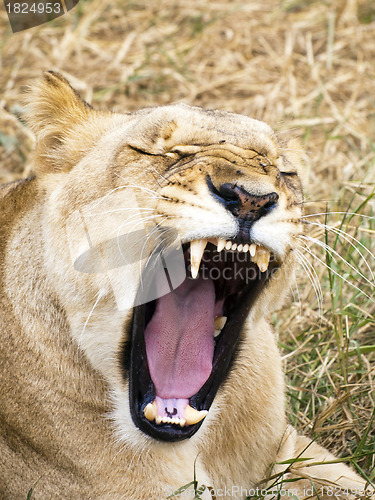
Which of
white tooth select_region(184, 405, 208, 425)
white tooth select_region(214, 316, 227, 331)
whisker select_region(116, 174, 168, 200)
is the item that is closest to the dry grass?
white tooth select_region(214, 316, 227, 331)

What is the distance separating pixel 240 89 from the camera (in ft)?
22.2

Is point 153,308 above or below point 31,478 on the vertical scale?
above

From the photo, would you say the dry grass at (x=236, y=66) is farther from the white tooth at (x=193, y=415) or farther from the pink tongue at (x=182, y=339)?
the white tooth at (x=193, y=415)

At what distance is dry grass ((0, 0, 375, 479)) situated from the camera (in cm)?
606

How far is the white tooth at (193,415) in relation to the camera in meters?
2.77

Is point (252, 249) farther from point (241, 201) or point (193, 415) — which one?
point (193, 415)

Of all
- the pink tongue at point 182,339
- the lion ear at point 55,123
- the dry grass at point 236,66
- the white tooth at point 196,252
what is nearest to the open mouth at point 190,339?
the pink tongue at point 182,339

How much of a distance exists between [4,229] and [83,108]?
23.8 inches

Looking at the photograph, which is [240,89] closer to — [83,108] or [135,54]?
[135,54]

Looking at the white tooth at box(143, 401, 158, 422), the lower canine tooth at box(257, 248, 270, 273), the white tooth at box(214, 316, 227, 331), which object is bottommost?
the white tooth at box(143, 401, 158, 422)

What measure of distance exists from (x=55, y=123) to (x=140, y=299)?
855mm

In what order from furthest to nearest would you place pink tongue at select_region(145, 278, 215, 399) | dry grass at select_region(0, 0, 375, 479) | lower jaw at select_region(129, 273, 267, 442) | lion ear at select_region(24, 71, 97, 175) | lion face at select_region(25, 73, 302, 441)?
1. dry grass at select_region(0, 0, 375, 479)
2. lion ear at select_region(24, 71, 97, 175)
3. pink tongue at select_region(145, 278, 215, 399)
4. lower jaw at select_region(129, 273, 267, 442)
5. lion face at select_region(25, 73, 302, 441)

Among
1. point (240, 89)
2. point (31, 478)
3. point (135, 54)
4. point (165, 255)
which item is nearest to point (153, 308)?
point (165, 255)

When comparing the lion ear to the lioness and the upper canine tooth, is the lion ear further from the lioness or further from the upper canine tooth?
the upper canine tooth
